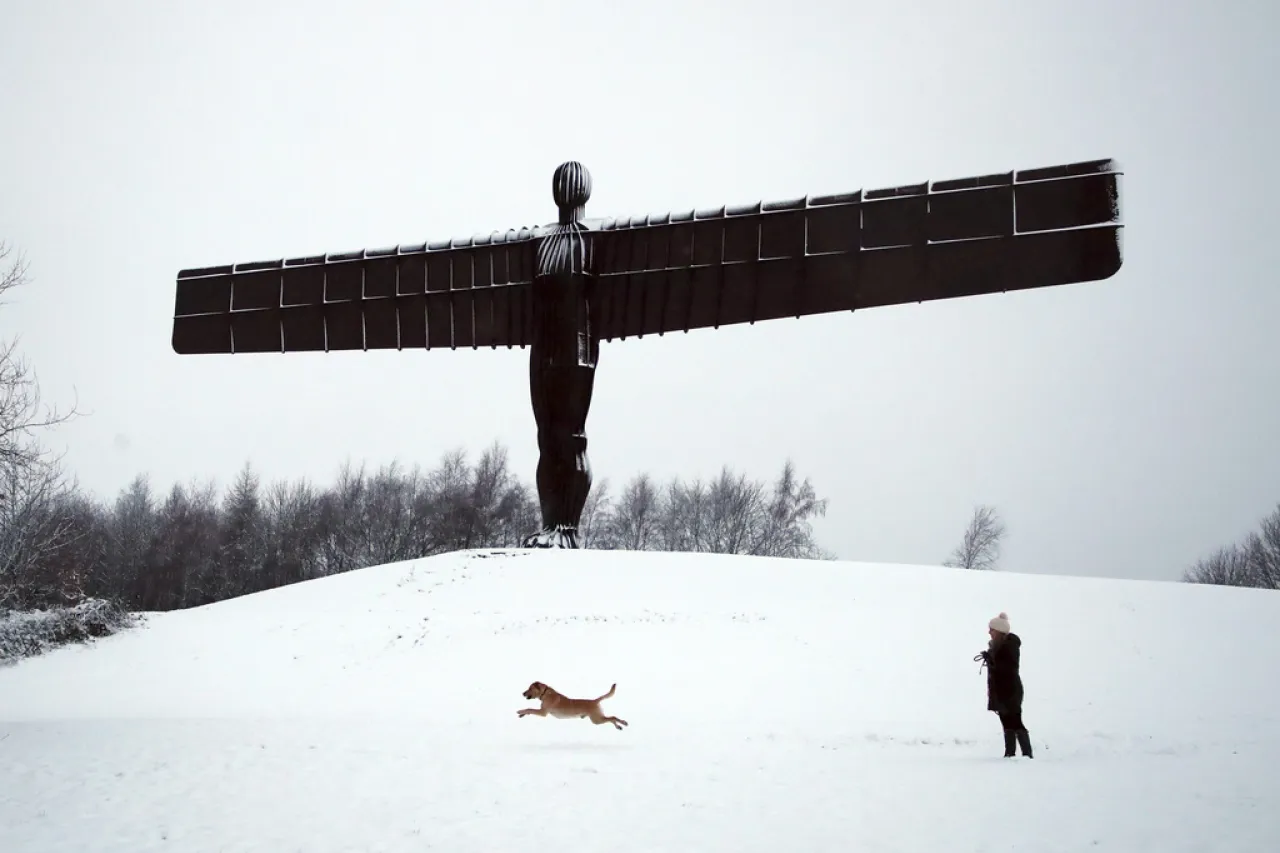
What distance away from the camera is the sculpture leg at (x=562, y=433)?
15.3 m

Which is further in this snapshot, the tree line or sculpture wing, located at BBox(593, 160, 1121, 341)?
the tree line

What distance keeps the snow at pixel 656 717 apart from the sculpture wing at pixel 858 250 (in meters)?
4.50

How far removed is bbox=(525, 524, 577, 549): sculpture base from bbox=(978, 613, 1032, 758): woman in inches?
336

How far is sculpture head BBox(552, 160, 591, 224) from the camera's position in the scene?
52.2ft

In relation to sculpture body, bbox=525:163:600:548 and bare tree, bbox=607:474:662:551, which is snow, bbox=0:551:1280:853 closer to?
sculpture body, bbox=525:163:600:548

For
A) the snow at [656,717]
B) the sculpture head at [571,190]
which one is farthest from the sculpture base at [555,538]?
the sculpture head at [571,190]

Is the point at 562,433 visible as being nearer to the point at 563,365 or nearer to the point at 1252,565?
the point at 563,365

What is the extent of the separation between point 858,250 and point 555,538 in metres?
6.57

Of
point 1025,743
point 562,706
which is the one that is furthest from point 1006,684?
point 562,706

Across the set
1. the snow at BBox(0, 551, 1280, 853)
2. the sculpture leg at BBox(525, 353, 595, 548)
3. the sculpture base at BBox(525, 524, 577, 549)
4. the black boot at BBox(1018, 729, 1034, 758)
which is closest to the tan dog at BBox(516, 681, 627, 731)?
the snow at BBox(0, 551, 1280, 853)

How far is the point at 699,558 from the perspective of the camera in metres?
17.3

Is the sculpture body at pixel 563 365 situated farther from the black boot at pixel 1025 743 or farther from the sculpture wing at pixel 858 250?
the black boot at pixel 1025 743

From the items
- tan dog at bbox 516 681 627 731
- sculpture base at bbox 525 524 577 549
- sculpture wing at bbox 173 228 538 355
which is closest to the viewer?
tan dog at bbox 516 681 627 731

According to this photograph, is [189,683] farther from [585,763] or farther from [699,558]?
[699,558]
